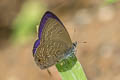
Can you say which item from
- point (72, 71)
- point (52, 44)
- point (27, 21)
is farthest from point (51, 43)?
point (27, 21)

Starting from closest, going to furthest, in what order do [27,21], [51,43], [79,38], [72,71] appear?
[72,71]
[51,43]
[79,38]
[27,21]

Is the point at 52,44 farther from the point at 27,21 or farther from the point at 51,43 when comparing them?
the point at 27,21

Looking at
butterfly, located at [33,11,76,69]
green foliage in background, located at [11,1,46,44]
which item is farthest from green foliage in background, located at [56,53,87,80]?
→ green foliage in background, located at [11,1,46,44]

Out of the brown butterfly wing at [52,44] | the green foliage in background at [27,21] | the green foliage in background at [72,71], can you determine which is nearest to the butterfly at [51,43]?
the brown butterfly wing at [52,44]

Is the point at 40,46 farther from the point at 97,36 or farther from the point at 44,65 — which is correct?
the point at 97,36

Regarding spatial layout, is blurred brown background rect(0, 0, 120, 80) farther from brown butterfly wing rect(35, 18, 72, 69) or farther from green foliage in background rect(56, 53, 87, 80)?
green foliage in background rect(56, 53, 87, 80)
